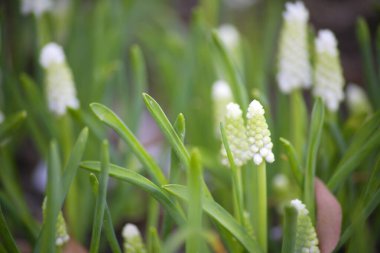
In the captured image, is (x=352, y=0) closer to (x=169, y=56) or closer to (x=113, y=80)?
(x=169, y=56)

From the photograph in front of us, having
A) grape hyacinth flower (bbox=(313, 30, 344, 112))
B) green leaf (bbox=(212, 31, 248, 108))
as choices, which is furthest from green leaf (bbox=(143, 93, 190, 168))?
grape hyacinth flower (bbox=(313, 30, 344, 112))

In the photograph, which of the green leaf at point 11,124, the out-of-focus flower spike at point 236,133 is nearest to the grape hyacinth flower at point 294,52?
the out-of-focus flower spike at point 236,133

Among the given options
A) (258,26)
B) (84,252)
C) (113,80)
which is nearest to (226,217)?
(84,252)

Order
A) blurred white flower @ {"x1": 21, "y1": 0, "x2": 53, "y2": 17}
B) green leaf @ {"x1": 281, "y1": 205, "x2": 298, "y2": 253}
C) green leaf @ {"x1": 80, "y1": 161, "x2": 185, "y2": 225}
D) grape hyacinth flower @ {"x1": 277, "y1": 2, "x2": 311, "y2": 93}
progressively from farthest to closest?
blurred white flower @ {"x1": 21, "y1": 0, "x2": 53, "y2": 17}, grape hyacinth flower @ {"x1": 277, "y1": 2, "x2": 311, "y2": 93}, green leaf @ {"x1": 80, "y1": 161, "x2": 185, "y2": 225}, green leaf @ {"x1": 281, "y1": 205, "x2": 298, "y2": 253}

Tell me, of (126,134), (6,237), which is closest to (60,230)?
(6,237)

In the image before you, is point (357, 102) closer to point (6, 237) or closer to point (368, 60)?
point (368, 60)

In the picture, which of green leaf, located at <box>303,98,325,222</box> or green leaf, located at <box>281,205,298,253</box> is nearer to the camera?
green leaf, located at <box>281,205,298,253</box>

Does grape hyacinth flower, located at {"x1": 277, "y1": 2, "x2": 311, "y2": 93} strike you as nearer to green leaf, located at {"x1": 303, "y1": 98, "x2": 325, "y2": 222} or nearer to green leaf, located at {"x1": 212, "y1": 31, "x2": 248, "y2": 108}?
green leaf, located at {"x1": 212, "y1": 31, "x2": 248, "y2": 108}
